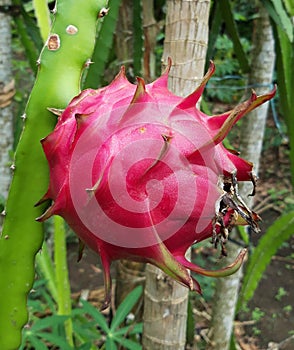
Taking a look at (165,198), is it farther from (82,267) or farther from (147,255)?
(82,267)

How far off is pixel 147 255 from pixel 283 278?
2.05 meters

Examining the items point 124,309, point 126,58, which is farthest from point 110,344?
point 126,58

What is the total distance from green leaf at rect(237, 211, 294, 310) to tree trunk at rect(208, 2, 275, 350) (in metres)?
0.05

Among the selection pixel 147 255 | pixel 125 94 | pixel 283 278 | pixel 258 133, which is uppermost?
pixel 125 94

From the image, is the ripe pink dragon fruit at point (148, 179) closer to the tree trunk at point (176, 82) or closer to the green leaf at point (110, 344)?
the tree trunk at point (176, 82)

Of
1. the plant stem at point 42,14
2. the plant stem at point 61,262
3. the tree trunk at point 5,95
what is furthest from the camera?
the tree trunk at point 5,95

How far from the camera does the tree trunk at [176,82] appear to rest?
28.8 inches

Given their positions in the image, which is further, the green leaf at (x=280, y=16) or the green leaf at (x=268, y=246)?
the green leaf at (x=268, y=246)

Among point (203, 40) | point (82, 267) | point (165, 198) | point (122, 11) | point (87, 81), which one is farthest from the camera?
point (82, 267)

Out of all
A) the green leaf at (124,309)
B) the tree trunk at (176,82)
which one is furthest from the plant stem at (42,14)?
the green leaf at (124,309)

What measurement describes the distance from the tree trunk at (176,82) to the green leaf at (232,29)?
0.33m

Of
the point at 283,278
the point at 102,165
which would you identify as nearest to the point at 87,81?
the point at 102,165

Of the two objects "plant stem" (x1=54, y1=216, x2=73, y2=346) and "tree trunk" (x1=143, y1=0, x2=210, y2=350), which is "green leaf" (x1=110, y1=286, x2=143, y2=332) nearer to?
"plant stem" (x1=54, y1=216, x2=73, y2=346)

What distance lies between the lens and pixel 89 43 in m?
0.52
